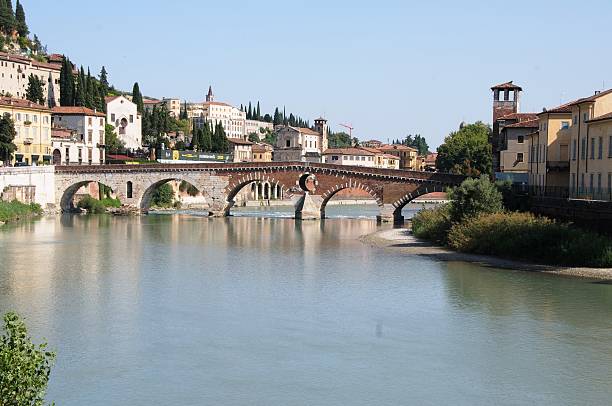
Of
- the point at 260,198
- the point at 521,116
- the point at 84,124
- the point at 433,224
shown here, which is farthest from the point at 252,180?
the point at 260,198

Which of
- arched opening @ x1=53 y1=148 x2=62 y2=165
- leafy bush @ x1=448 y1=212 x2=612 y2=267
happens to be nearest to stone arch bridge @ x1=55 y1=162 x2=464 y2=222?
arched opening @ x1=53 y1=148 x2=62 y2=165

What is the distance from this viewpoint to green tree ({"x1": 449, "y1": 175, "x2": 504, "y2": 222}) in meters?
38.5

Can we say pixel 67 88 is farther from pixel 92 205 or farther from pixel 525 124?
pixel 525 124

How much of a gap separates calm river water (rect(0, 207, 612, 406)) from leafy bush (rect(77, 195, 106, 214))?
91.7 feet

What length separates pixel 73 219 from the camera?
5750cm

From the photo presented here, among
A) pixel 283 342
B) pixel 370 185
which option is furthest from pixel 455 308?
pixel 370 185

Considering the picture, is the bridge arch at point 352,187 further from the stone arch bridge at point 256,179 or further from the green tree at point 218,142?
the green tree at point 218,142

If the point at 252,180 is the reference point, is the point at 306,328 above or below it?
below

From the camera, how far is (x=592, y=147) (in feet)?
113

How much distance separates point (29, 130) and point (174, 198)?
15895mm

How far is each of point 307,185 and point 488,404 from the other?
46104 mm

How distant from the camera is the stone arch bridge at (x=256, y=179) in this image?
187 feet

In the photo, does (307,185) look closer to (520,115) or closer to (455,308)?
(520,115)

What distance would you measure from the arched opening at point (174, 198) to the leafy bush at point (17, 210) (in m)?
7.89
